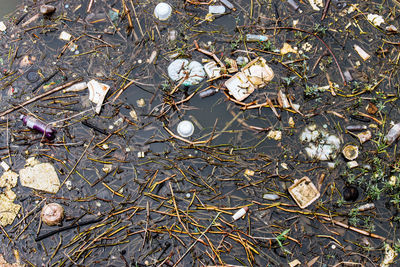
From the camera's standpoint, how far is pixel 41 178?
110 inches

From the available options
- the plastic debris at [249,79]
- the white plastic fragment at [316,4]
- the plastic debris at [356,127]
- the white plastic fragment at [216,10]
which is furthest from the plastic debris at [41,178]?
the white plastic fragment at [316,4]

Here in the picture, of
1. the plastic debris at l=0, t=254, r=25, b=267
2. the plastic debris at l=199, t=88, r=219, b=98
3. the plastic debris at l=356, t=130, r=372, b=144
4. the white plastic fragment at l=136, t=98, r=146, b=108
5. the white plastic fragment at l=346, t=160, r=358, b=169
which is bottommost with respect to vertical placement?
the plastic debris at l=0, t=254, r=25, b=267

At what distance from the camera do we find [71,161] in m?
2.83

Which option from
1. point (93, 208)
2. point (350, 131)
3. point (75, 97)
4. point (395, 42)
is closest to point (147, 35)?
point (75, 97)

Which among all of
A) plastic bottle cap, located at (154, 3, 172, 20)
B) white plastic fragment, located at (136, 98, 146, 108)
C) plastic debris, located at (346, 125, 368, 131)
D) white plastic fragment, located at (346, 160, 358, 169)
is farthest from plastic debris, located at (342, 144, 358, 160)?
plastic bottle cap, located at (154, 3, 172, 20)

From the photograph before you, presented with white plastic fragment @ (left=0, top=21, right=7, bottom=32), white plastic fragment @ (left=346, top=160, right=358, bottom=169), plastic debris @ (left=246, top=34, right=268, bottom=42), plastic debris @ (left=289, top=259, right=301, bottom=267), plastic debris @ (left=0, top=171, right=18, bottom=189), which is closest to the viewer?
plastic debris @ (left=289, top=259, right=301, bottom=267)

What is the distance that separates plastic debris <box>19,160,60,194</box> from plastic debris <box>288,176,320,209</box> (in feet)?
7.49

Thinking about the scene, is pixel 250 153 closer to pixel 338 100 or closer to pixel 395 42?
pixel 338 100

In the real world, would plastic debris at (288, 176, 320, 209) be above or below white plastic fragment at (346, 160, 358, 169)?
below

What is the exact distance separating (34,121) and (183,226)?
180cm

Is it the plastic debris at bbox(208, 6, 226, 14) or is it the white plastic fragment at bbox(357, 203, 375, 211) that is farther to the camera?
the plastic debris at bbox(208, 6, 226, 14)

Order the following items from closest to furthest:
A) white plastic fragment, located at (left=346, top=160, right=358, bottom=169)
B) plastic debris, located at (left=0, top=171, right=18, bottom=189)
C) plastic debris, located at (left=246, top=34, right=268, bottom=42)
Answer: white plastic fragment, located at (left=346, top=160, right=358, bottom=169) → plastic debris, located at (left=0, top=171, right=18, bottom=189) → plastic debris, located at (left=246, top=34, right=268, bottom=42)

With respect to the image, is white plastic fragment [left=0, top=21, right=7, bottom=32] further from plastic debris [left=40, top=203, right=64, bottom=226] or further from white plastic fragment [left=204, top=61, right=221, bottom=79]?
white plastic fragment [left=204, top=61, right=221, bottom=79]

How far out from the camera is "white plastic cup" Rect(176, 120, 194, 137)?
109 inches
